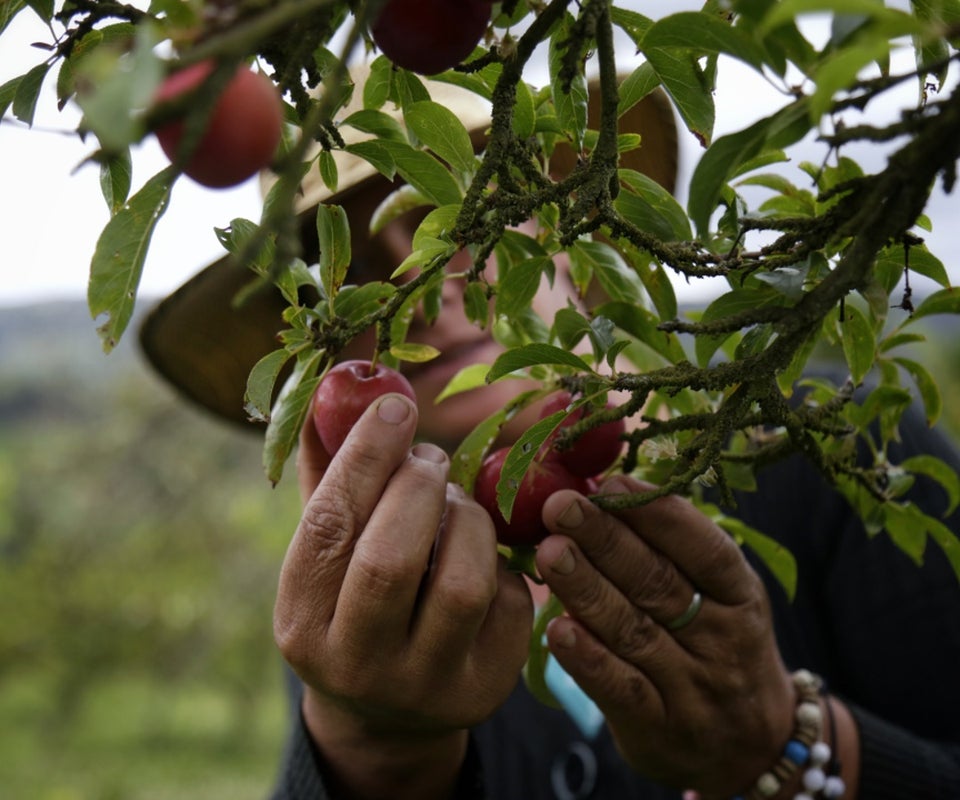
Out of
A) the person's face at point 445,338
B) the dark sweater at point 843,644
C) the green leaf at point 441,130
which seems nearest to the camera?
the green leaf at point 441,130

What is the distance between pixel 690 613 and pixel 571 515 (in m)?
0.18

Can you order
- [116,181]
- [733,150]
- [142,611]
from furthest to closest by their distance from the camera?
[142,611] → [116,181] → [733,150]

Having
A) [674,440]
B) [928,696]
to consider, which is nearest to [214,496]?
[928,696]

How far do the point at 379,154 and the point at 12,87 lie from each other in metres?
0.17

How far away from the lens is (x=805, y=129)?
332mm

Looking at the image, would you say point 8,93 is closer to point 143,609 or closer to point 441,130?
point 441,130

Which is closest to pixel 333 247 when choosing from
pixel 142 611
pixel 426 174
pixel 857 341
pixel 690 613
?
pixel 426 174

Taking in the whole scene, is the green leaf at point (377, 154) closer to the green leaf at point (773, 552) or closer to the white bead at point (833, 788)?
the green leaf at point (773, 552)

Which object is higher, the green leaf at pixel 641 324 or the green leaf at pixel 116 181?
the green leaf at pixel 116 181

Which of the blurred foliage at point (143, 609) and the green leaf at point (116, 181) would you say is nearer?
the green leaf at point (116, 181)

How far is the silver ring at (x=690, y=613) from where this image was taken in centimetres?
75

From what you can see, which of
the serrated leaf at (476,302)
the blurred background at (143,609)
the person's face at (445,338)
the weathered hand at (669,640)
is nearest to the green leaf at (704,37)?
the serrated leaf at (476,302)

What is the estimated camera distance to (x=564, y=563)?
0.65 metres

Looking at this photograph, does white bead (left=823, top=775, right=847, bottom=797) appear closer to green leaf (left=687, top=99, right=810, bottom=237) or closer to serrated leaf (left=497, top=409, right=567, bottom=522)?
serrated leaf (left=497, top=409, right=567, bottom=522)
